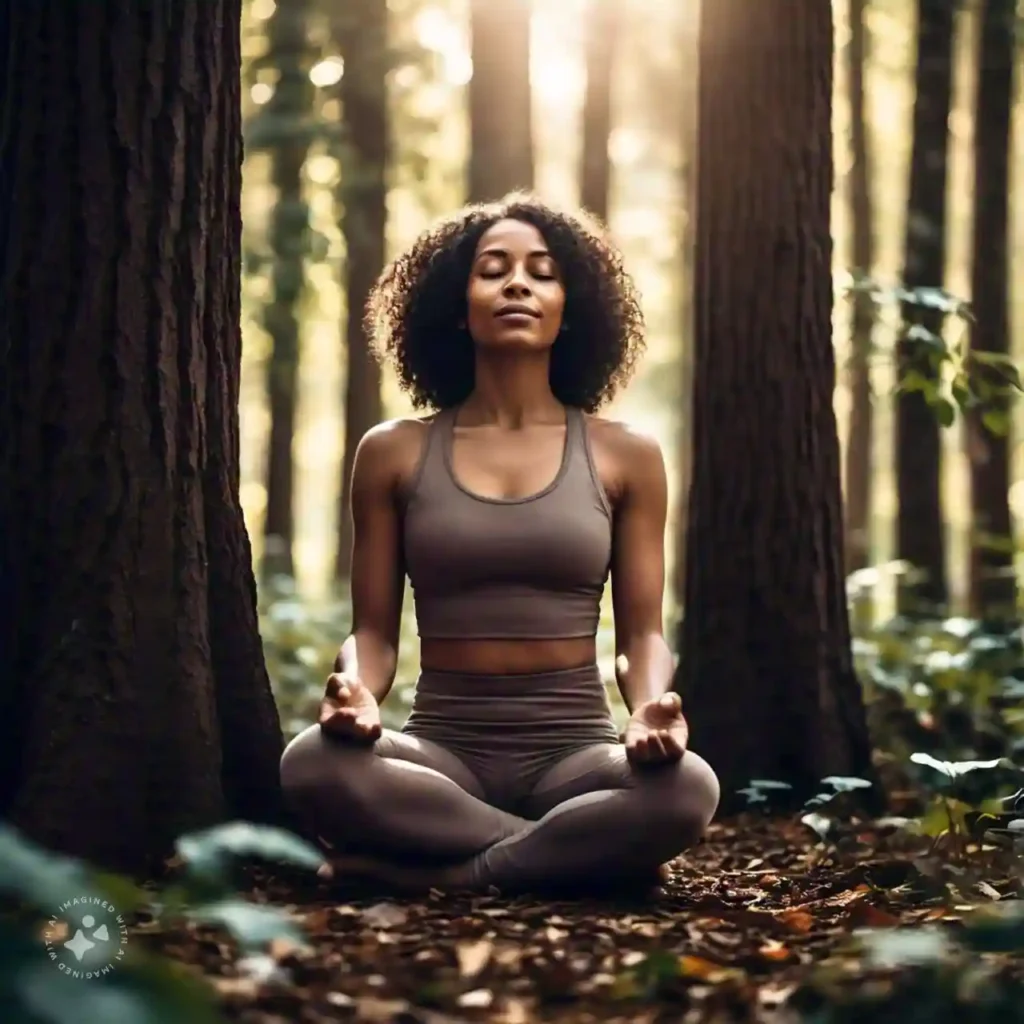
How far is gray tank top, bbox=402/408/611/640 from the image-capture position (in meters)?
4.27

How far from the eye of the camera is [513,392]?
456 cm

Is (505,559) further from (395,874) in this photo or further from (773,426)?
(773,426)

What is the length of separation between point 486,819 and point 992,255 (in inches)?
277

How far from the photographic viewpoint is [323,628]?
11820 millimetres

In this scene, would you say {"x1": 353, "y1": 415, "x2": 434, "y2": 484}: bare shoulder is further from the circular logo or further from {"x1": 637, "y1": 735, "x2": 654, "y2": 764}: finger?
the circular logo

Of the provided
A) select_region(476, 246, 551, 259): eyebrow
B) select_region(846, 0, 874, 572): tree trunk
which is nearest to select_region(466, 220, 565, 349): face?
select_region(476, 246, 551, 259): eyebrow

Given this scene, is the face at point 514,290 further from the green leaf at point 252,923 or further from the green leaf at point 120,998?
the green leaf at point 120,998

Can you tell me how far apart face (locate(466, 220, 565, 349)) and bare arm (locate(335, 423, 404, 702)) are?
48cm

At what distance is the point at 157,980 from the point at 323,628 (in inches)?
387

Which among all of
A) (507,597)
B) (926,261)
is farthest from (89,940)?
(926,261)

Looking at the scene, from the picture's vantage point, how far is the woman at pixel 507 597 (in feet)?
12.6

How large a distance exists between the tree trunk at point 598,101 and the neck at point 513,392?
811 centimetres

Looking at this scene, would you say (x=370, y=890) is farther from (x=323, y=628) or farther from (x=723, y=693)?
(x=323, y=628)

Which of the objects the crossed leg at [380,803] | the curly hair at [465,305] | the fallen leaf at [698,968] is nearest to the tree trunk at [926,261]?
the curly hair at [465,305]
